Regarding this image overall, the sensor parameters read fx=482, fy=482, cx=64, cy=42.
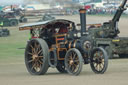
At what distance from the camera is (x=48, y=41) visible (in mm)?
13703

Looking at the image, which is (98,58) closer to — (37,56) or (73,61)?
(73,61)

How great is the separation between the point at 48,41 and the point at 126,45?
7909mm

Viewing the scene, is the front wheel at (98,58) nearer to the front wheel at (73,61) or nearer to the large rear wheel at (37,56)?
the front wheel at (73,61)

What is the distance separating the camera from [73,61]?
12547 millimetres

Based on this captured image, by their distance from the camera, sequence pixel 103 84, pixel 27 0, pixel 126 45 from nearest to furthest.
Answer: pixel 103 84 → pixel 126 45 → pixel 27 0

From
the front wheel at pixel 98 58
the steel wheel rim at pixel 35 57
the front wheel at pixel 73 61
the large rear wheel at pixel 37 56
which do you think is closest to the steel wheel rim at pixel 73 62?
the front wheel at pixel 73 61

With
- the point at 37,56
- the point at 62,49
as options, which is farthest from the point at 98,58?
the point at 37,56

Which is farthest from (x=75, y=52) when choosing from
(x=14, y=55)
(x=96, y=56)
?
(x=14, y=55)

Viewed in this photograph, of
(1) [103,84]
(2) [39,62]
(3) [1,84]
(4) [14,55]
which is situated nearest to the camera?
(1) [103,84]

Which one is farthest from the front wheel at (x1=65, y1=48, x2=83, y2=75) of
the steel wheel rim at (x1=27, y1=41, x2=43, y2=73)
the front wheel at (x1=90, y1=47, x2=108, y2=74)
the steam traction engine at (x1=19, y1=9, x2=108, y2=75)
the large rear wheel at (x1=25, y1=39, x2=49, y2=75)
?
the steel wheel rim at (x1=27, y1=41, x2=43, y2=73)

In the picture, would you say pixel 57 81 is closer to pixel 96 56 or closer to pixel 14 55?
pixel 96 56

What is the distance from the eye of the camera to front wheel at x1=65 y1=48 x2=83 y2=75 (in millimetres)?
12211

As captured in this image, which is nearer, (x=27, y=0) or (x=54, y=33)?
(x=54, y=33)

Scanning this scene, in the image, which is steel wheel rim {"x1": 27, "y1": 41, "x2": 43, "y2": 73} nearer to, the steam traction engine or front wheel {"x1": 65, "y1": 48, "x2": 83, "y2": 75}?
the steam traction engine
